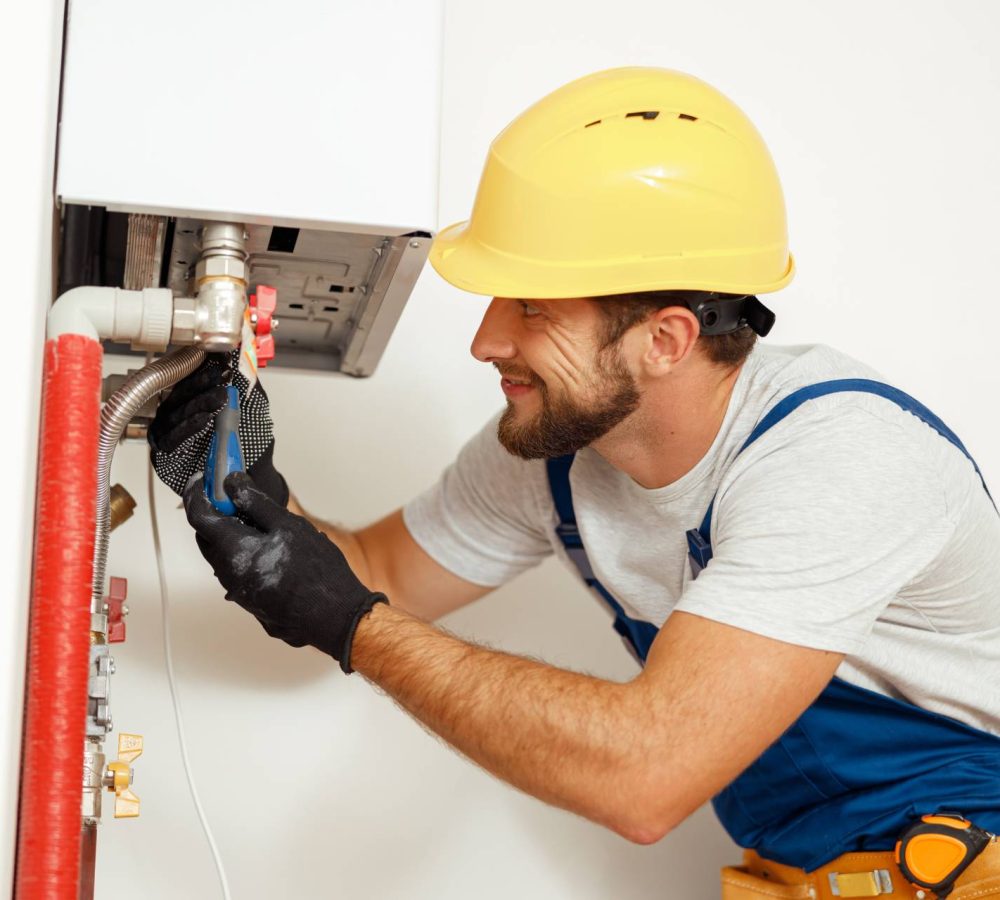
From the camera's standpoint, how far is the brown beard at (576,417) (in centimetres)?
123

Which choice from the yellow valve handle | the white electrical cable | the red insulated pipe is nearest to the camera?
the red insulated pipe

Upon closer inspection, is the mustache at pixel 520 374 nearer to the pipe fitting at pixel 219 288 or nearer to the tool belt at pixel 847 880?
the pipe fitting at pixel 219 288

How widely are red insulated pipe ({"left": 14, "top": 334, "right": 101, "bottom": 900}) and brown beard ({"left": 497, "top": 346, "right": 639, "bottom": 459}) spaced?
574mm

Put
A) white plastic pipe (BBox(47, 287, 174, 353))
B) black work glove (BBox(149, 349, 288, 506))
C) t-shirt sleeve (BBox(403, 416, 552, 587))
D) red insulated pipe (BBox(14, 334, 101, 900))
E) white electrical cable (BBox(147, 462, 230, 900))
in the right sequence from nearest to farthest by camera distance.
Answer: red insulated pipe (BBox(14, 334, 101, 900)), white plastic pipe (BBox(47, 287, 174, 353)), black work glove (BBox(149, 349, 288, 506)), white electrical cable (BBox(147, 462, 230, 900)), t-shirt sleeve (BBox(403, 416, 552, 587))

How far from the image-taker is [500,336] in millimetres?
1253

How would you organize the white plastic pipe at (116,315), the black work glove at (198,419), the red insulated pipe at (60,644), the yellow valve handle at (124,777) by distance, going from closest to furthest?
the red insulated pipe at (60,644), the white plastic pipe at (116,315), the yellow valve handle at (124,777), the black work glove at (198,419)

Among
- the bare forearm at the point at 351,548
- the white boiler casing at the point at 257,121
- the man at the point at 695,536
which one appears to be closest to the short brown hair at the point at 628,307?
the man at the point at 695,536

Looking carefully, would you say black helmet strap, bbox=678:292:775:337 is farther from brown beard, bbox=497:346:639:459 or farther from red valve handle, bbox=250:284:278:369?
red valve handle, bbox=250:284:278:369

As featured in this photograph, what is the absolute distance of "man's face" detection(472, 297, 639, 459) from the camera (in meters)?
1.22

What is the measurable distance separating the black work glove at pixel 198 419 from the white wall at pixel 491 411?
368 mm

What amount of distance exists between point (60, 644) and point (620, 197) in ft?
2.22

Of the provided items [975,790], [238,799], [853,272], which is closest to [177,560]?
[238,799]

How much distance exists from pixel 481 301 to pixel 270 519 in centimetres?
70

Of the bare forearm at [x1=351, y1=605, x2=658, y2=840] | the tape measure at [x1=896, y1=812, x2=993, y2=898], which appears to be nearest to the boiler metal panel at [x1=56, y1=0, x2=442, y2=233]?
the bare forearm at [x1=351, y1=605, x2=658, y2=840]
